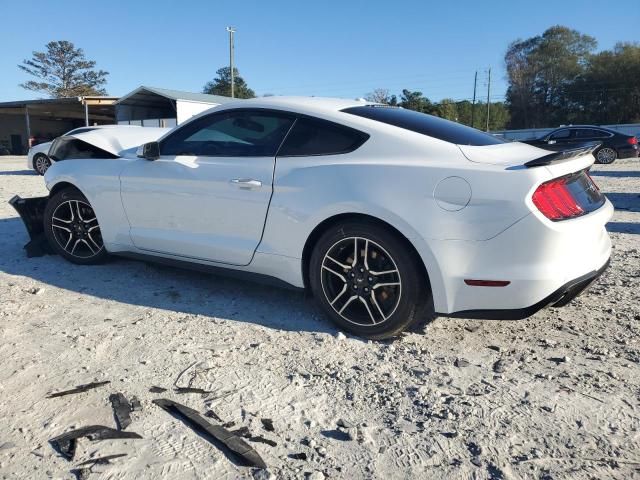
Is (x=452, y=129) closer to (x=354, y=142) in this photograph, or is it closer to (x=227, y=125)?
(x=354, y=142)

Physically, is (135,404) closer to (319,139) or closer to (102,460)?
(102,460)

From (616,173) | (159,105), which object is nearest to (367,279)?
(616,173)

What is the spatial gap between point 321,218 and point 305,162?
0.40m

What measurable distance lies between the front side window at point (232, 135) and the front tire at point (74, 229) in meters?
1.15

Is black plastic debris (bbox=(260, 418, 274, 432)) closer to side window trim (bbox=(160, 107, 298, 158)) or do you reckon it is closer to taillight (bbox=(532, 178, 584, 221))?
taillight (bbox=(532, 178, 584, 221))

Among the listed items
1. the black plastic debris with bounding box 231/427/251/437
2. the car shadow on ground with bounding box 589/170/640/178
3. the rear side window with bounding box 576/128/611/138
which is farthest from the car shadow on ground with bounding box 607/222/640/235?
the rear side window with bounding box 576/128/611/138

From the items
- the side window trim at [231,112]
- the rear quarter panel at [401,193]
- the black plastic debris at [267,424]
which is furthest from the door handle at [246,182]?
the black plastic debris at [267,424]

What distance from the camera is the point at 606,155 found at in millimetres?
18172

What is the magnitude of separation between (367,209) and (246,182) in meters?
0.93

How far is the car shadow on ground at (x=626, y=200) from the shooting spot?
834cm

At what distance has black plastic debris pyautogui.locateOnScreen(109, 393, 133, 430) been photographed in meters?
2.33

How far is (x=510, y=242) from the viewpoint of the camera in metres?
2.78

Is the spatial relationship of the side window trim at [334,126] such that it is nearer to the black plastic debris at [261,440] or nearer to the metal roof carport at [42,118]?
the black plastic debris at [261,440]

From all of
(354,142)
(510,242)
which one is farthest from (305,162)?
(510,242)
